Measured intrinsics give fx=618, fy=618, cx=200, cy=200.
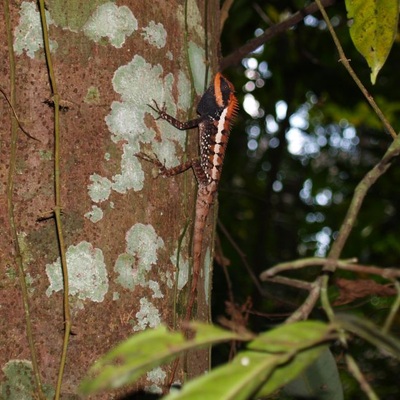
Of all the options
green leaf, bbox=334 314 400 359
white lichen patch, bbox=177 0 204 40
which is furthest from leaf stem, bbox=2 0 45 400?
green leaf, bbox=334 314 400 359

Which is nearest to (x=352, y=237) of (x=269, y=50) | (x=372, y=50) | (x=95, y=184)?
(x=269, y=50)

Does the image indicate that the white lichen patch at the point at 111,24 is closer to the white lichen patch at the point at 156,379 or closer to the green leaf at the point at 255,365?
the white lichen patch at the point at 156,379

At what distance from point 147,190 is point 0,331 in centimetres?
67

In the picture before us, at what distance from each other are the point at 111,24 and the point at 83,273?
35.0 inches

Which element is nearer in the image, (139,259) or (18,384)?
(18,384)

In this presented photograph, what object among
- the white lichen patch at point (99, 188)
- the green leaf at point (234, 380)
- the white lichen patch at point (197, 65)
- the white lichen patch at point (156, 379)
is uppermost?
the white lichen patch at point (197, 65)

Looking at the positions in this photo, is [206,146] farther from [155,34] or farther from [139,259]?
[139,259]

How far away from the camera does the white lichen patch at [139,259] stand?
6.72 feet

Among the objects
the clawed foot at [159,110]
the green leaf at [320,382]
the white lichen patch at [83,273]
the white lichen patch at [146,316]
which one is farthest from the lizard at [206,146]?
the green leaf at [320,382]

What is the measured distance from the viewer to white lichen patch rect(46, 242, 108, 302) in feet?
6.47

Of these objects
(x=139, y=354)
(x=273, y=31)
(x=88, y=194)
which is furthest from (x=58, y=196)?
(x=273, y=31)

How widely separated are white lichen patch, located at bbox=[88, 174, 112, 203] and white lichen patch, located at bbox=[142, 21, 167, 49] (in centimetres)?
57

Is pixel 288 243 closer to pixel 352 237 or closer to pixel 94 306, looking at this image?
pixel 352 237

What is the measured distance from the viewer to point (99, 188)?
207 cm
